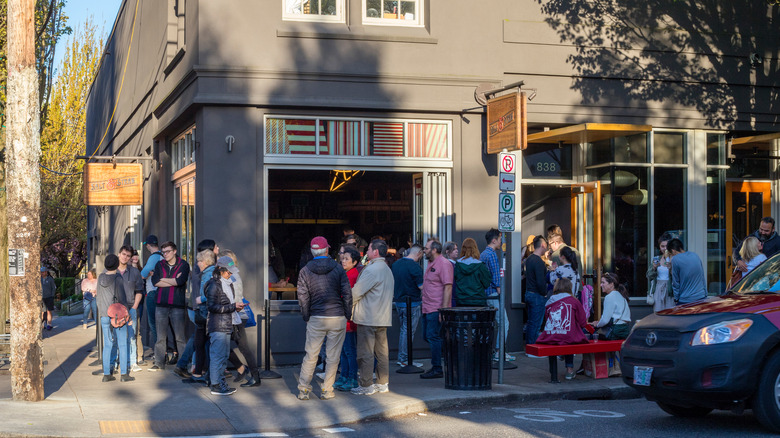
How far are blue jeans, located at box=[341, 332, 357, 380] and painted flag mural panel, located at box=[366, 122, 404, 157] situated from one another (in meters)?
3.64

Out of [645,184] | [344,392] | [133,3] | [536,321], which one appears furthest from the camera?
[133,3]

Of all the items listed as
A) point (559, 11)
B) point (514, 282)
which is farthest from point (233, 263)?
point (559, 11)

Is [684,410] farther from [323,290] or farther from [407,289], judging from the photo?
[407,289]

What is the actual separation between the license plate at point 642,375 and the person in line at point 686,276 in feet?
12.9

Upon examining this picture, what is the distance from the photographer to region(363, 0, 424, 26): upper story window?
13680 mm

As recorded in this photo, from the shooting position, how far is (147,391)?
1101 cm

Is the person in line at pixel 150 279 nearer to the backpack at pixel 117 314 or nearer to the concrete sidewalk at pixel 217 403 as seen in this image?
the concrete sidewalk at pixel 217 403

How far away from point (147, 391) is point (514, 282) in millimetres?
6071

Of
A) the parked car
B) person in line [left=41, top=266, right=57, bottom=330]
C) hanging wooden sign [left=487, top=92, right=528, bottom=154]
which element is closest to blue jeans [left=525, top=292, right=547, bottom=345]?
hanging wooden sign [left=487, top=92, right=528, bottom=154]

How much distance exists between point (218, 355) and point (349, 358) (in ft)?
5.28

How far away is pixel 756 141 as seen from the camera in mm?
15703

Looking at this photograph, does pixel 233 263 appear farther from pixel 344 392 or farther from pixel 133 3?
pixel 133 3

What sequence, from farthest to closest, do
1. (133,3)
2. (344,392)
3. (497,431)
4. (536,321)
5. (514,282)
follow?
(133,3) < (514,282) < (536,321) < (344,392) < (497,431)

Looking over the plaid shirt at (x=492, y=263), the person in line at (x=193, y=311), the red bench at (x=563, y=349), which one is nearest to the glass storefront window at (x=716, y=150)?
the plaid shirt at (x=492, y=263)
